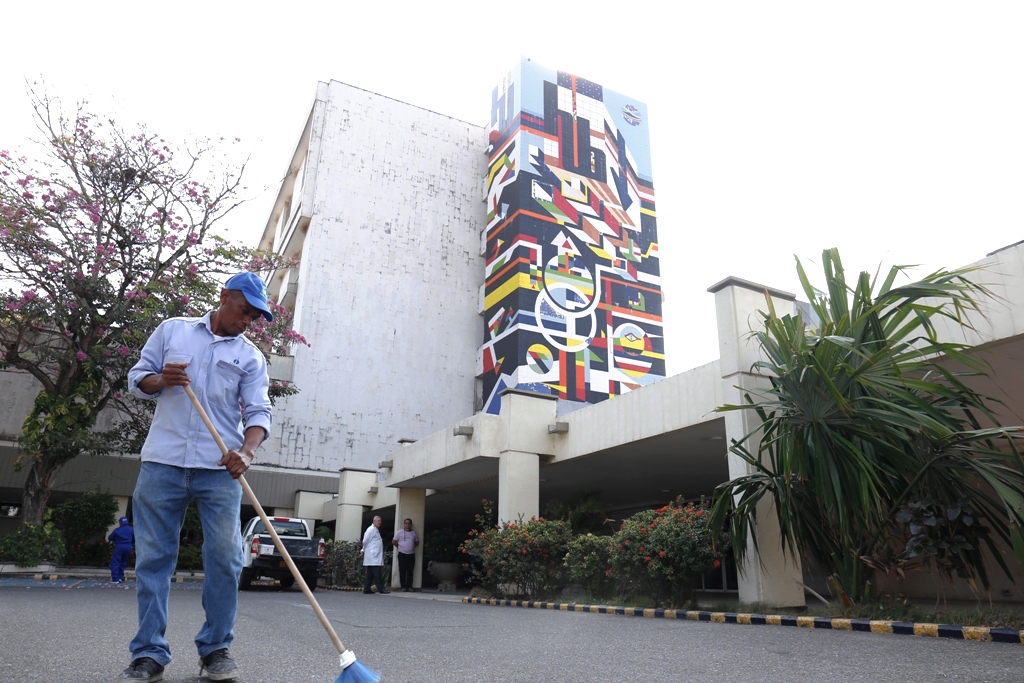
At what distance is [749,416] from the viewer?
9.45 m

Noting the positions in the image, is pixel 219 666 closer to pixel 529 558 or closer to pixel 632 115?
pixel 529 558

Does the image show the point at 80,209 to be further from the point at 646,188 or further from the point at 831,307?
the point at 646,188

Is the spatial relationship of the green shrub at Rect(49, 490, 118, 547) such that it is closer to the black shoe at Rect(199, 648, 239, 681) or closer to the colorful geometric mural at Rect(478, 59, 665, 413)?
the colorful geometric mural at Rect(478, 59, 665, 413)

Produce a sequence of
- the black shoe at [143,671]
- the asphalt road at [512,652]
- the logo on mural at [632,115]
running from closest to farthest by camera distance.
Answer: the black shoe at [143,671]
the asphalt road at [512,652]
the logo on mural at [632,115]

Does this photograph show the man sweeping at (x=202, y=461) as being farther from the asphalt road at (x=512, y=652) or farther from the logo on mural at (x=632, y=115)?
the logo on mural at (x=632, y=115)

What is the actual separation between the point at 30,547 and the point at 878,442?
681 inches

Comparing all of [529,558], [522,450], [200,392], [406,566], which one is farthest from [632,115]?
[200,392]

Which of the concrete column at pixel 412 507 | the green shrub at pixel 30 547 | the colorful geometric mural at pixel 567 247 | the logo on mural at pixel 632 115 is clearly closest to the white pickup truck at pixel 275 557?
the concrete column at pixel 412 507

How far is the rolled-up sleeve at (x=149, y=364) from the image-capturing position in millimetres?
3361

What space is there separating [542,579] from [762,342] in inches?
230

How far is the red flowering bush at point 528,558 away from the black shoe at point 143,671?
9448mm

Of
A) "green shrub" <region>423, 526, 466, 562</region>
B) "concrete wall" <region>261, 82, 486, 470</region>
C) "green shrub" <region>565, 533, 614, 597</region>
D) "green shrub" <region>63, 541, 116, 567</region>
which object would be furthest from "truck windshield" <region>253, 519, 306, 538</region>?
"concrete wall" <region>261, 82, 486, 470</region>

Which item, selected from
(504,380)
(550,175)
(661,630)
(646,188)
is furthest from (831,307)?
(646,188)

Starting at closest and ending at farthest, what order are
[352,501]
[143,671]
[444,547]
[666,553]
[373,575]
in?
[143,671], [666,553], [373,575], [444,547], [352,501]
